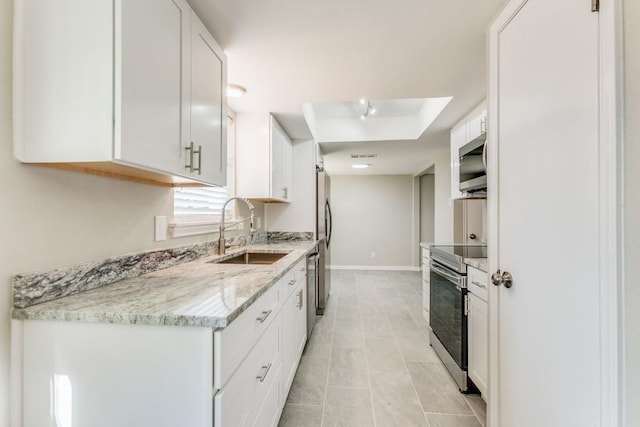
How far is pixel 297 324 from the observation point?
1.98 meters

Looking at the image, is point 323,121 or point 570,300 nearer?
point 570,300

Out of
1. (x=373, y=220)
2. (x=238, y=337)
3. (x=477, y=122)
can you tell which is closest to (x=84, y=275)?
(x=238, y=337)

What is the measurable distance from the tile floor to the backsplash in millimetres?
1154

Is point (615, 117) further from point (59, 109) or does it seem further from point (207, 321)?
point (59, 109)

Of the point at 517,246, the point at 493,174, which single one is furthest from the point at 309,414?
the point at 493,174

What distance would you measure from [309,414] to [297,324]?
0.54 m

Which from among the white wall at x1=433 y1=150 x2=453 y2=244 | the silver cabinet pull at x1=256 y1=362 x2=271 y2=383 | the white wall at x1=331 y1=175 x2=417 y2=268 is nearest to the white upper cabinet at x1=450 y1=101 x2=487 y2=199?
the white wall at x1=433 y1=150 x2=453 y2=244

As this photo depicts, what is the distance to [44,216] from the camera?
901 millimetres

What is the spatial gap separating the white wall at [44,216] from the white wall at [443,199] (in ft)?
12.5

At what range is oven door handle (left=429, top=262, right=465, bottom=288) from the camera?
6.07 ft

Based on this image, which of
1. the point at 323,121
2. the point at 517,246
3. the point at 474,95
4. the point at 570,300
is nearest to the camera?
the point at 570,300

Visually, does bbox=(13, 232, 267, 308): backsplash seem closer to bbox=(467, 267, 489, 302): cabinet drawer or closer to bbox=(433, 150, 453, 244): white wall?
bbox=(467, 267, 489, 302): cabinet drawer

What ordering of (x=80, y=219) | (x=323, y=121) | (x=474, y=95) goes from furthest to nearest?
1. (x=323, y=121)
2. (x=474, y=95)
3. (x=80, y=219)

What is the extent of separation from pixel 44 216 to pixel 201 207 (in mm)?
1060
